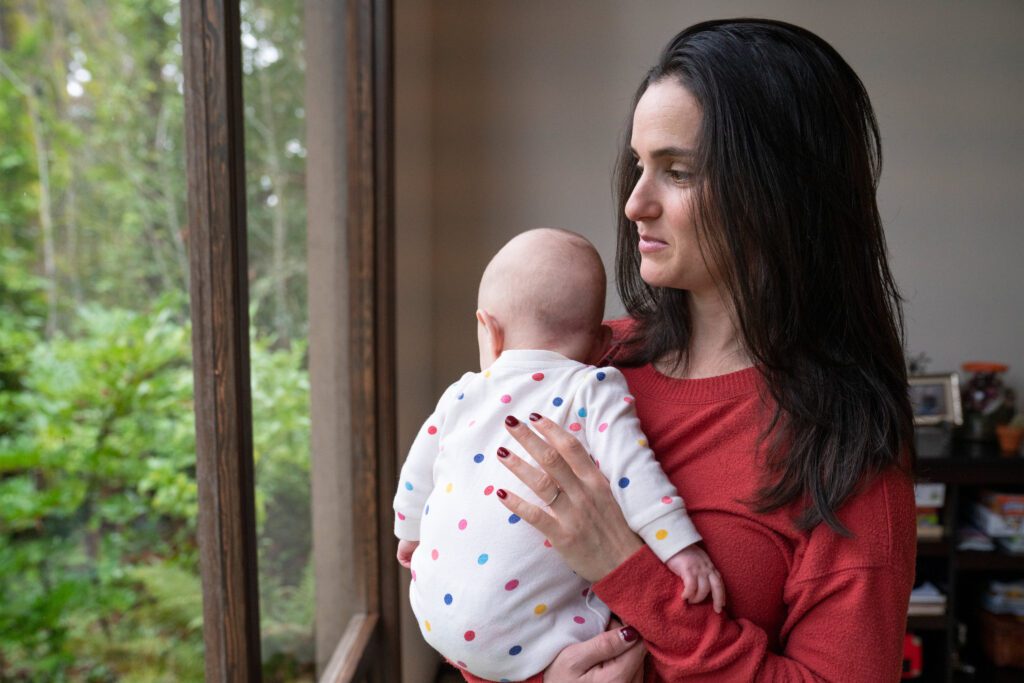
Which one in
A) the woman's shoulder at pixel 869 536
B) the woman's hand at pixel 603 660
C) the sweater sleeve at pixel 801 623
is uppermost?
the woman's shoulder at pixel 869 536

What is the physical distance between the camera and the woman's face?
1060 millimetres

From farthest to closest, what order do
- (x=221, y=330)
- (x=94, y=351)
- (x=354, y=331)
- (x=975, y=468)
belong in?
(x=975, y=468) → (x=354, y=331) → (x=94, y=351) → (x=221, y=330)

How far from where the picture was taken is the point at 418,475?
1.21 metres

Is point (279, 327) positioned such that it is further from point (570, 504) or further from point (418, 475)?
point (570, 504)

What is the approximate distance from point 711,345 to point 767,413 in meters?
0.15

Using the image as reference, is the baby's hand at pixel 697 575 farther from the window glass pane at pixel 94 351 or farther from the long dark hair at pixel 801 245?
the window glass pane at pixel 94 351

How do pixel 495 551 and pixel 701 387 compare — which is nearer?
pixel 495 551

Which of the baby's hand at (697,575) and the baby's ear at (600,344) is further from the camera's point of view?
the baby's ear at (600,344)

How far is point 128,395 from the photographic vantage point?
5.72ft

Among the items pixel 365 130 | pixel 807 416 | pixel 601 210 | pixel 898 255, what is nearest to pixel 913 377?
pixel 898 255

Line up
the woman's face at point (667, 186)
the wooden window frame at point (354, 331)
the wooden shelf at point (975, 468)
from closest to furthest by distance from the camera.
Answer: the woman's face at point (667, 186)
the wooden window frame at point (354, 331)
the wooden shelf at point (975, 468)

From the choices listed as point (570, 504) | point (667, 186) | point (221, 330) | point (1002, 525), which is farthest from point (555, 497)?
point (1002, 525)

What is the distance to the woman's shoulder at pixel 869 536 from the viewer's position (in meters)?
0.97

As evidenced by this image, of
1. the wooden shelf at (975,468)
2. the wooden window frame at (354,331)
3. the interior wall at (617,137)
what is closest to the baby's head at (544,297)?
the wooden window frame at (354,331)
